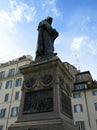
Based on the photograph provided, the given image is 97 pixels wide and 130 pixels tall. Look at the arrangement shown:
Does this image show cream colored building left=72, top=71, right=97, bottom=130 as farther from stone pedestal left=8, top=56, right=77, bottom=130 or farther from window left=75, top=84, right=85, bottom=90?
stone pedestal left=8, top=56, right=77, bottom=130

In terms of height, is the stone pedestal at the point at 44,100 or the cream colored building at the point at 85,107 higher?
the cream colored building at the point at 85,107

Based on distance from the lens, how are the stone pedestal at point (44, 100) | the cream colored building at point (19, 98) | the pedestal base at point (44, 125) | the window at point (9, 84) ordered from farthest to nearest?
the window at point (9, 84), the cream colored building at point (19, 98), the stone pedestal at point (44, 100), the pedestal base at point (44, 125)

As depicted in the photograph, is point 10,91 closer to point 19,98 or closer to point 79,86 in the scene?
point 19,98

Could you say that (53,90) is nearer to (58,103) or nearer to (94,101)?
(58,103)

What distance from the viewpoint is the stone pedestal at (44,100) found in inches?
197

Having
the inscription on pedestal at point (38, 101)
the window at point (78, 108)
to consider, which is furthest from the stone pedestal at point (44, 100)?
the window at point (78, 108)

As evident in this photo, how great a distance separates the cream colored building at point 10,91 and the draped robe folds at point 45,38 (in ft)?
80.3

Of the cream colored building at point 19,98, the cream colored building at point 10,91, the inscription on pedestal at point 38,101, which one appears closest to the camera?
the inscription on pedestal at point 38,101

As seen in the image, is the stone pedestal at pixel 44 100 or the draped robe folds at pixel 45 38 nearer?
the stone pedestal at pixel 44 100

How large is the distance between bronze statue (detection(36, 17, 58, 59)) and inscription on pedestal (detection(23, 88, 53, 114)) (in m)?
2.07

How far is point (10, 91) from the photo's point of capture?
33.5 m

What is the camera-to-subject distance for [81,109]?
1128 inches

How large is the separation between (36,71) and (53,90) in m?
1.34

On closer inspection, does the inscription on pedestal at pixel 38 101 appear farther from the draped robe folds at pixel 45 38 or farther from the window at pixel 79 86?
the window at pixel 79 86
